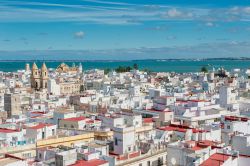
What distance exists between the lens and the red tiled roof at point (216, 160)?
21250mm

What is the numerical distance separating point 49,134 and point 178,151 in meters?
10.8

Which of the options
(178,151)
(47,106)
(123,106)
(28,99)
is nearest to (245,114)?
(123,106)

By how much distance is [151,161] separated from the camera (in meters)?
25.2

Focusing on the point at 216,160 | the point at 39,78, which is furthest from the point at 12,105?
the point at 216,160

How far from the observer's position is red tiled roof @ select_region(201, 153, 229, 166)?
21.2m

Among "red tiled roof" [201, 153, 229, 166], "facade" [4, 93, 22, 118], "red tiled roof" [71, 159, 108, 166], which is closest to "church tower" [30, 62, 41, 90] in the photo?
"facade" [4, 93, 22, 118]

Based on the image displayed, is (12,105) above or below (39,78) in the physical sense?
below

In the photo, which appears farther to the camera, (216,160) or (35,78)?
(35,78)

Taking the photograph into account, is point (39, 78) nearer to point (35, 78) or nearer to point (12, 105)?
point (35, 78)

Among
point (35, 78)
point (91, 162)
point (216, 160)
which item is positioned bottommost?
point (91, 162)

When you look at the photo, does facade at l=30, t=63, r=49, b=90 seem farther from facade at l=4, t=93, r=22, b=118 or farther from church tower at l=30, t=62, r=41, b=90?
facade at l=4, t=93, r=22, b=118

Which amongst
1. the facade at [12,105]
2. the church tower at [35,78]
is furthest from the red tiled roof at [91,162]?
the church tower at [35,78]

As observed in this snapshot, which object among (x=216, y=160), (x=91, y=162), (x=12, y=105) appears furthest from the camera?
(x=12, y=105)

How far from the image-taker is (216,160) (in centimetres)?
2183
